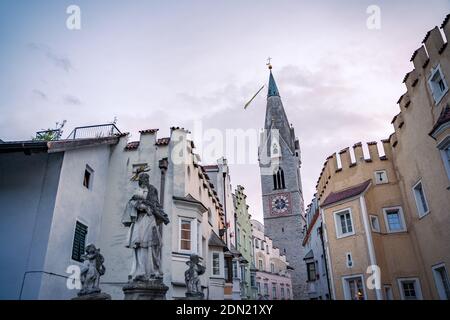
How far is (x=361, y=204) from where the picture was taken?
18125 millimetres

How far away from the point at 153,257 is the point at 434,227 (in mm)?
13264

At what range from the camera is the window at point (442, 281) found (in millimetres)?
14441

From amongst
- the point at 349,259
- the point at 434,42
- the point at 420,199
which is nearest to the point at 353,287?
the point at 349,259

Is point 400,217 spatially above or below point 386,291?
above

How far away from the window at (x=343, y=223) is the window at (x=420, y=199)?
140 inches

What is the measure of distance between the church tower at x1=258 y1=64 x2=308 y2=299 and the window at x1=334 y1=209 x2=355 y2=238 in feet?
125

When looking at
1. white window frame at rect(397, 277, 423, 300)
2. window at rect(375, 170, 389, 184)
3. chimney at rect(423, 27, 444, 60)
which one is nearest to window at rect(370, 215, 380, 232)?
window at rect(375, 170, 389, 184)

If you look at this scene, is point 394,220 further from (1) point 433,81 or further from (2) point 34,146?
(2) point 34,146

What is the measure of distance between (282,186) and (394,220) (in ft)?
163

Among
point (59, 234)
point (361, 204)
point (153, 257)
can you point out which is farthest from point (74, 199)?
point (361, 204)

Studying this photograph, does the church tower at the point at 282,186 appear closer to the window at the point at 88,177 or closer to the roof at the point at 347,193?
the roof at the point at 347,193

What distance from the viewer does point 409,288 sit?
1683cm

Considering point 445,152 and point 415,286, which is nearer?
point 445,152
